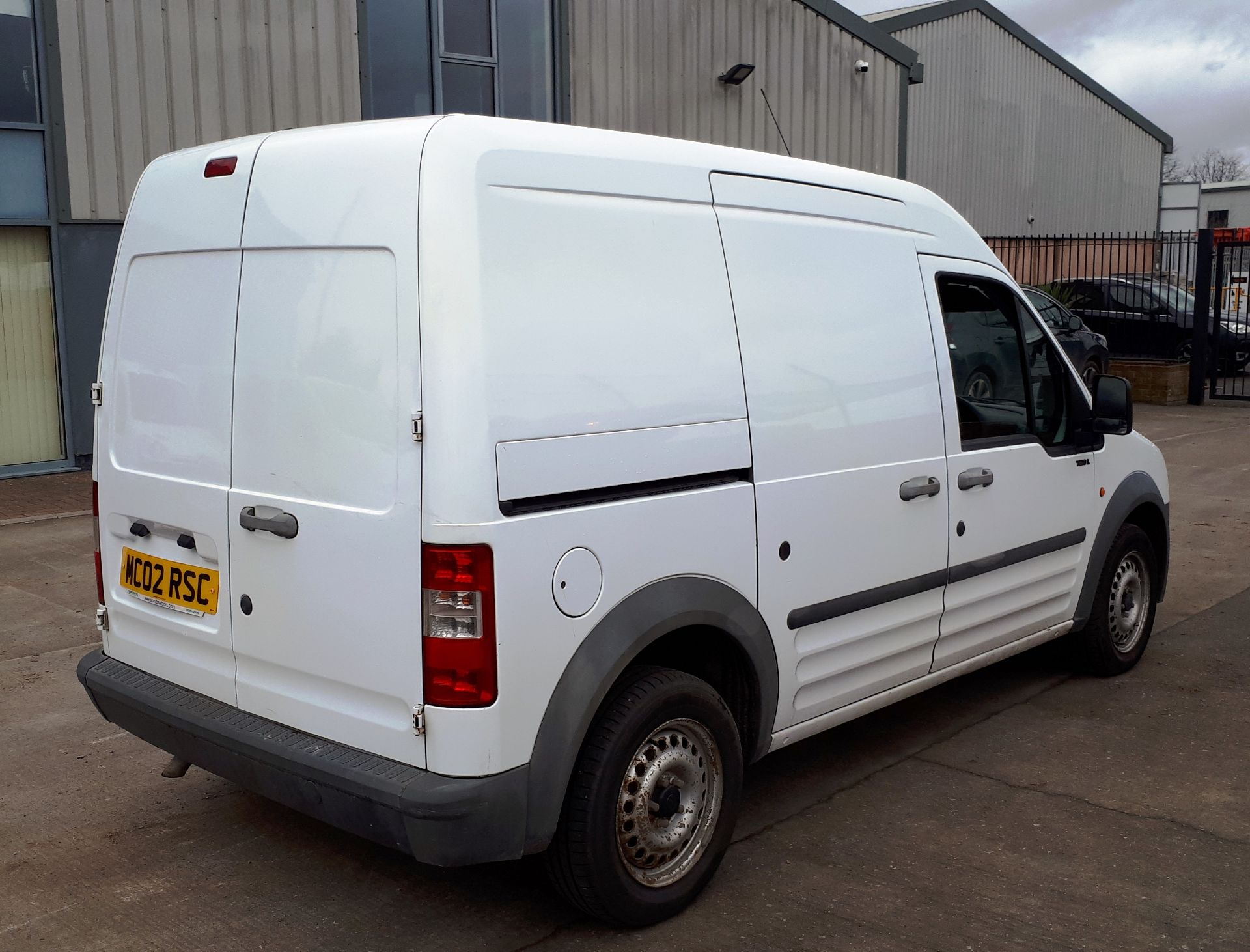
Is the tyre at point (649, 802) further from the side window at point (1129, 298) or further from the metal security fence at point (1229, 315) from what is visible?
the side window at point (1129, 298)

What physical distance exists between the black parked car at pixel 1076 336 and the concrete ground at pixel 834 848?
33.6 ft

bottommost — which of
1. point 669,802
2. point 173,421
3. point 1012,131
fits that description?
point 669,802

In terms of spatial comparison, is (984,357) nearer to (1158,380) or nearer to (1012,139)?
(1158,380)

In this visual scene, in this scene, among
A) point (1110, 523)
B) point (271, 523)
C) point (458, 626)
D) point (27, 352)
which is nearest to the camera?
point (458, 626)

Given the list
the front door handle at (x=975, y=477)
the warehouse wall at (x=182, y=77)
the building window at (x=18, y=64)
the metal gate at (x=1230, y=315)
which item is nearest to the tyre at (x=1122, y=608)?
the front door handle at (x=975, y=477)

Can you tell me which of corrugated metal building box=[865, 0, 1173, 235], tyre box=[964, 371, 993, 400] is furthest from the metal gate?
tyre box=[964, 371, 993, 400]

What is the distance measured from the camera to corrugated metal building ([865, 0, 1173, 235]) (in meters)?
27.5

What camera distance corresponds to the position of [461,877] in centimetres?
369

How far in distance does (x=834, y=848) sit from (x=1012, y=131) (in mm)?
29200

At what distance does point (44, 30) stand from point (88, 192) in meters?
1.38

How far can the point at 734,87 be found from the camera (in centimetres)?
1611

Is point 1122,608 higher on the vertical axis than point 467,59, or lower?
lower

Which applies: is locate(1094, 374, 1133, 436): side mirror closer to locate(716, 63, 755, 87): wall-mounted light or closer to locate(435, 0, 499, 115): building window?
locate(435, 0, 499, 115): building window

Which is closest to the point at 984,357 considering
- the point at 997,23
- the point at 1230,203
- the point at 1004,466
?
the point at 1004,466
